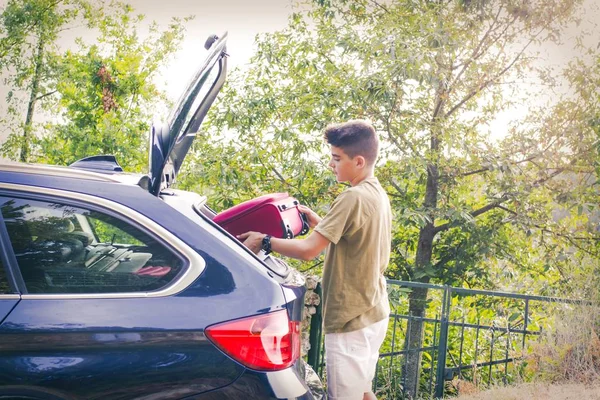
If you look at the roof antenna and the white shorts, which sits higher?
the roof antenna

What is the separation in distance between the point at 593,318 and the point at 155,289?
4.58 metres

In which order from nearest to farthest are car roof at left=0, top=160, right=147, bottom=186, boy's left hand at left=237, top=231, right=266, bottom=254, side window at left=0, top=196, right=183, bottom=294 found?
1. side window at left=0, top=196, right=183, bottom=294
2. car roof at left=0, top=160, right=147, bottom=186
3. boy's left hand at left=237, top=231, right=266, bottom=254

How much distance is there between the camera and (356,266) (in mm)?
2953

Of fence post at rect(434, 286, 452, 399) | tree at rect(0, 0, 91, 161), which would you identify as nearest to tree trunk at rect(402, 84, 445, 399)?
fence post at rect(434, 286, 452, 399)

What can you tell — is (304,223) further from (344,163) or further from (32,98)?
(32,98)

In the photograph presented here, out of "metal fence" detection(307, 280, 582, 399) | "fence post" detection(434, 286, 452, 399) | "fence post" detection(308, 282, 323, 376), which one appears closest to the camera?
"fence post" detection(308, 282, 323, 376)

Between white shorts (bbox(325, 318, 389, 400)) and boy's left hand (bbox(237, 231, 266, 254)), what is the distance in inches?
23.4

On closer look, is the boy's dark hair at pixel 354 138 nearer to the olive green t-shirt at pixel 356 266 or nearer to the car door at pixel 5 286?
the olive green t-shirt at pixel 356 266

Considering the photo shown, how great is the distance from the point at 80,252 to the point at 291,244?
36.1 inches

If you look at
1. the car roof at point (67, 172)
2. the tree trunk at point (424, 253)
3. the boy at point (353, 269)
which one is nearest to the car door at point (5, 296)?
the car roof at point (67, 172)

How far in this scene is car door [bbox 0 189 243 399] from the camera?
2043 mm

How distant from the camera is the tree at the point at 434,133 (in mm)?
8453

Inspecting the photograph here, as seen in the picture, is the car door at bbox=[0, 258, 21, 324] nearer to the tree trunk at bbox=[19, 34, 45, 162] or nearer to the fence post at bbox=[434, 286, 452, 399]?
the fence post at bbox=[434, 286, 452, 399]

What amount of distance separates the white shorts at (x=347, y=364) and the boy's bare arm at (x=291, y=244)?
453 mm
